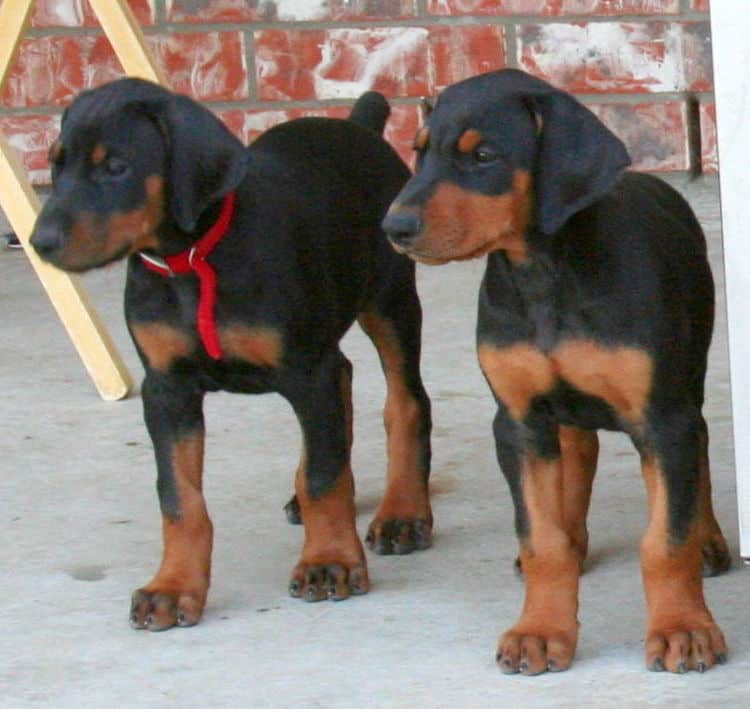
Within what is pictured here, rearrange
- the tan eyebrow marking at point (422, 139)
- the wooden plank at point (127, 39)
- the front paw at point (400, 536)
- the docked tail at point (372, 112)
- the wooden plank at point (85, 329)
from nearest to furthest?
the tan eyebrow marking at point (422, 139) → the front paw at point (400, 536) → the docked tail at point (372, 112) → the wooden plank at point (85, 329) → the wooden plank at point (127, 39)

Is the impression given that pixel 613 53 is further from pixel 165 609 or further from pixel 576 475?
pixel 165 609

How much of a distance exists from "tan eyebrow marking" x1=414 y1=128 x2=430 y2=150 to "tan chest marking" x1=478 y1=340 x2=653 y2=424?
0.40m

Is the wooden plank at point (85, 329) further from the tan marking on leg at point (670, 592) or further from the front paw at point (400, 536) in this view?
the tan marking on leg at point (670, 592)

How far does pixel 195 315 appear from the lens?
4.12 m

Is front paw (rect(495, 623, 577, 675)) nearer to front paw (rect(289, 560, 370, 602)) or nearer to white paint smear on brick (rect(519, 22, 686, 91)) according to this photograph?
front paw (rect(289, 560, 370, 602))

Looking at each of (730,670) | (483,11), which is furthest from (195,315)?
(483,11)

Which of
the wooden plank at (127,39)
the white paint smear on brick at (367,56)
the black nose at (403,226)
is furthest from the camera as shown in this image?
the white paint smear on brick at (367,56)

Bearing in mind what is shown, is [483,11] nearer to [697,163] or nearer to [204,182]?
[697,163]

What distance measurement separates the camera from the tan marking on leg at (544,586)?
150 inches

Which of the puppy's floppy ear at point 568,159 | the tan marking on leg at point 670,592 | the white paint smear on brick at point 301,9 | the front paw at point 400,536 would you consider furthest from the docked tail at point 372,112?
the white paint smear on brick at point 301,9

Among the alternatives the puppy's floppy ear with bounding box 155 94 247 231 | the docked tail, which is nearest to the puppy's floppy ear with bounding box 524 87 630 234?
the puppy's floppy ear with bounding box 155 94 247 231

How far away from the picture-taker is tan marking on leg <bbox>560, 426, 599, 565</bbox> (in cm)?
442

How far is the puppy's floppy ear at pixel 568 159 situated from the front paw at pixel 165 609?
1.12 metres

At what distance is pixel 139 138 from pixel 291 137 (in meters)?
0.78
